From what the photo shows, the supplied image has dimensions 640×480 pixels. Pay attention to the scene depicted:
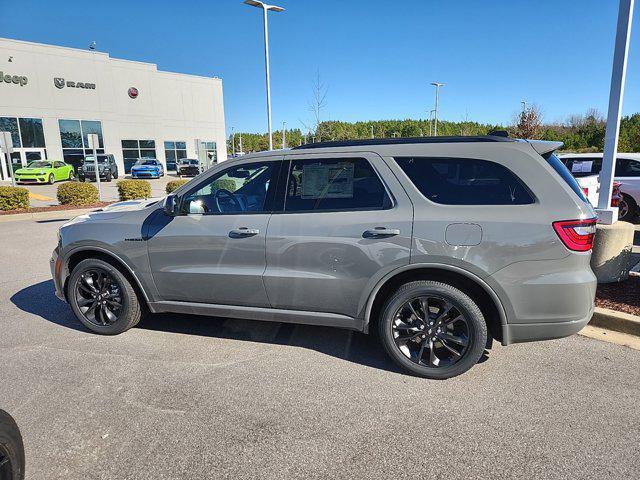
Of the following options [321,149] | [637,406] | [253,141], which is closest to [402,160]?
[321,149]

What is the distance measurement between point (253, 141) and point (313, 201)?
386 feet

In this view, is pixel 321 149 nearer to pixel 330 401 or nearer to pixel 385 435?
pixel 330 401

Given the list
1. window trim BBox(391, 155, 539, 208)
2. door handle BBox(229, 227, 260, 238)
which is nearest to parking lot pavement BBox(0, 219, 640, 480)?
door handle BBox(229, 227, 260, 238)

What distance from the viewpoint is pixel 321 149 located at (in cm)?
355

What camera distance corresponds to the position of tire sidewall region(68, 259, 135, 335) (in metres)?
4.02

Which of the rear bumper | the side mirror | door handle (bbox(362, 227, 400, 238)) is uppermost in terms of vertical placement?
the side mirror

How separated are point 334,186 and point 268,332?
1685 mm

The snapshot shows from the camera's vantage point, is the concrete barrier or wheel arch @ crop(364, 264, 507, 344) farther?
the concrete barrier

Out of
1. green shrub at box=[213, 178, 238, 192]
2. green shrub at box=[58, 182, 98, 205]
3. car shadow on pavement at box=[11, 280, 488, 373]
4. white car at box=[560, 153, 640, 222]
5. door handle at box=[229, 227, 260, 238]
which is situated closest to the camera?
door handle at box=[229, 227, 260, 238]

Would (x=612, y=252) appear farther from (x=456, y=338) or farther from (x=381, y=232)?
(x=381, y=232)

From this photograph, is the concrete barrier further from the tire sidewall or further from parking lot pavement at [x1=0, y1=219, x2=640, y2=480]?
the tire sidewall

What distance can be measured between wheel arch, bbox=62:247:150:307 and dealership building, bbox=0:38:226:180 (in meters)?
28.8

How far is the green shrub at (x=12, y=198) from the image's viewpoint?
1340cm

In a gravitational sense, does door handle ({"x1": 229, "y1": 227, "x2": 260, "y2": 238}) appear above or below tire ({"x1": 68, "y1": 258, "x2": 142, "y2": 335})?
above
